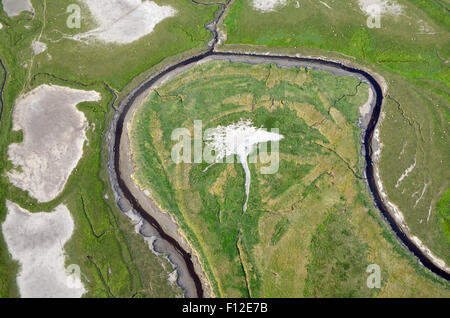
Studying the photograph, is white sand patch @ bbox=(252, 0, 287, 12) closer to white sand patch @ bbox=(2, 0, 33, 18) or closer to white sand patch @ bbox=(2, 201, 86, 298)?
white sand patch @ bbox=(2, 0, 33, 18)

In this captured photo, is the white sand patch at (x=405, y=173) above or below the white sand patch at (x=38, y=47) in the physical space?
below

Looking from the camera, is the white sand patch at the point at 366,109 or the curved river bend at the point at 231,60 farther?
the white sand patch at the point at 366,109

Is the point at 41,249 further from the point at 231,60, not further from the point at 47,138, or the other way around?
the point at 231,60

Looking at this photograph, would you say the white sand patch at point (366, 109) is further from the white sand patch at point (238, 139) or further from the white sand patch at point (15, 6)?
the white sand patch at point (15, 6)

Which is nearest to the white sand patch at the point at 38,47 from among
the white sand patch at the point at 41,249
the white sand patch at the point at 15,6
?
the white sand patch at the point at 15,6
